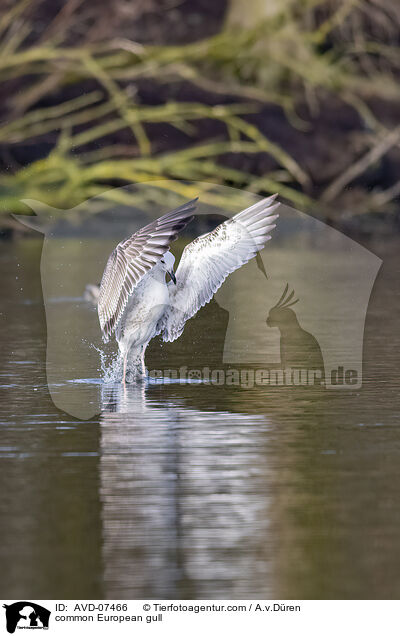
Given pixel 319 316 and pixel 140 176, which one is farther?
pixel 140 176

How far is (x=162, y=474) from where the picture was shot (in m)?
6.82

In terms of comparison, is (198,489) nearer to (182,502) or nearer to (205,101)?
(182,502)

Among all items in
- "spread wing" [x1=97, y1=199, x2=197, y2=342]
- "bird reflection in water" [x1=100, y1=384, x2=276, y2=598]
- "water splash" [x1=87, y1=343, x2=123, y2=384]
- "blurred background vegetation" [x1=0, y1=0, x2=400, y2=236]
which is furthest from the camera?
"blurred background vegetation" [x1=0, y1=0, x2=400, y2=236]

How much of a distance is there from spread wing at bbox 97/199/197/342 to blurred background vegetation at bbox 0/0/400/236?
9.89 meters

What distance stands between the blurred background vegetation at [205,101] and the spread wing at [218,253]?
968 centimetres

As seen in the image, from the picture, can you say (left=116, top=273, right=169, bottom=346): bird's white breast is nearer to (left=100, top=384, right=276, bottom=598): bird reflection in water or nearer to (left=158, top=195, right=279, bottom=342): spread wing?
(left=158, top=195, right=279, bottom=342): spread wing

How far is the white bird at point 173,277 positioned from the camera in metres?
9.45

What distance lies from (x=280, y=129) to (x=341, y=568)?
22.0 metres

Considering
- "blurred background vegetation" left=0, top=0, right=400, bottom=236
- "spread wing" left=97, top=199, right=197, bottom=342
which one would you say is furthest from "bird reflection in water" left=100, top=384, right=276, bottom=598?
"blurred background vegetation" left=0, top=0, right=400, bottom=236

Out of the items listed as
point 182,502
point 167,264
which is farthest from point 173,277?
point 182,502

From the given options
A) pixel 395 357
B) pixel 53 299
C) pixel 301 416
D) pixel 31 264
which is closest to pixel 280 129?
pixel 31 264

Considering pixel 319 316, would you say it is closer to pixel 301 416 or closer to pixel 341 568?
pixel 301 416

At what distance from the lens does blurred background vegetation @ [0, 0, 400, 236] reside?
65.3 feet

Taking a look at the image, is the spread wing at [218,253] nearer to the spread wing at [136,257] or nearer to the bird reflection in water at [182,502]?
the spread wing at [136,257]
